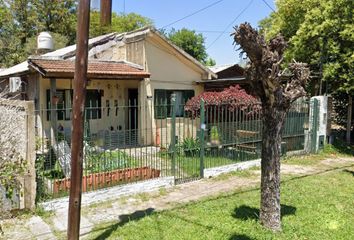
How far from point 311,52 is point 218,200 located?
31.0 ft

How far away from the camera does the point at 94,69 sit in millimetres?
13039

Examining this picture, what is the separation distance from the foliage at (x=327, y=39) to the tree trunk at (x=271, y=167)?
8.05 meters

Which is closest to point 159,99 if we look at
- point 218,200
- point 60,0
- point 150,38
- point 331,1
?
point 150,38

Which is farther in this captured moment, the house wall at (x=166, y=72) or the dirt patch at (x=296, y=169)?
the house wall at (x=166, y=72)

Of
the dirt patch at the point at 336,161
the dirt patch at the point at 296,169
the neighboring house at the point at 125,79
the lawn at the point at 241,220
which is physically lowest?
the lawn at the point at 241,220

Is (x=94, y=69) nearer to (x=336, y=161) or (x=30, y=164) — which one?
(x=30, y=164)

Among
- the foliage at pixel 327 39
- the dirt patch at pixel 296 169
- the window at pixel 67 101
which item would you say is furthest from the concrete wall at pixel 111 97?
the foliage at pixel 327 39

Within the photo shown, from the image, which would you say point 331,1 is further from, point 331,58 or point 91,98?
point 91,98

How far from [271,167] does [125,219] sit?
2745 mm

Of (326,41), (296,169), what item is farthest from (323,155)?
(326,41)

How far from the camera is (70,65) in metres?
12.6

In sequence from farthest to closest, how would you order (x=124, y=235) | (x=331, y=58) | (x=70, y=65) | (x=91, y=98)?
(x=91, y=98) → (x=331, y=58) → (x=70, y=65) → (x=124, y=235)

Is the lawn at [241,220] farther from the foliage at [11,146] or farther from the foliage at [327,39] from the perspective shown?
the foliage at [327,39]

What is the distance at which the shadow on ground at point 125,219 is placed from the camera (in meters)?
5.52
